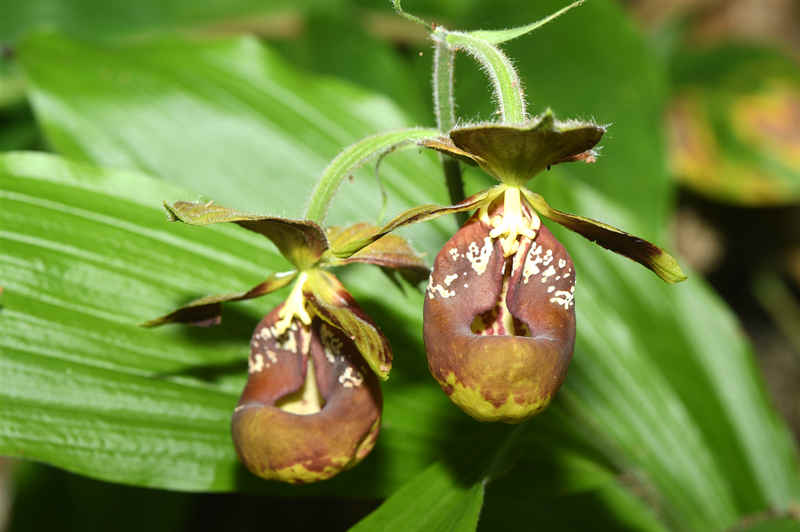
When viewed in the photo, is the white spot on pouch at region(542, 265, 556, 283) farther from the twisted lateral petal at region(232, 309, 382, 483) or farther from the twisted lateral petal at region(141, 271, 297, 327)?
the twisted lateral petal at region(141, 271, 297, 327)

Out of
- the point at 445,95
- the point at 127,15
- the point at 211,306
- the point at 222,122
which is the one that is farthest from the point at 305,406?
the point at 127,15

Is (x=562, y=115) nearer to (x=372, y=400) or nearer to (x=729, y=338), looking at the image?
(x=729, y=338)

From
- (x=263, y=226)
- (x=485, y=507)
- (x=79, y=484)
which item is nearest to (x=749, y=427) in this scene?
(x=485, y=507)

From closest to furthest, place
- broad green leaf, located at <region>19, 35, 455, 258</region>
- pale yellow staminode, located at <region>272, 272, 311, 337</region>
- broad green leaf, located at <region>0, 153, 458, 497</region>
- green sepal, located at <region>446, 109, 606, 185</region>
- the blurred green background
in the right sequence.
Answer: green sepal, located at <region>446, 109, 606, 185</region>, pale yellow staminode, located at <region>272, 272, 311, 337</region>, broad green leaf, located at <region>0, 153, 458, 497</region>, the blurred green background, broad green leaf, located at <region>19, 35, 455, 258</region>

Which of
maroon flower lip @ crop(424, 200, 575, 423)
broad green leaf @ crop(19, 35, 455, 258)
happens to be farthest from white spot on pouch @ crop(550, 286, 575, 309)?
broad green leaf @ crop(19, 35, 455, 258)

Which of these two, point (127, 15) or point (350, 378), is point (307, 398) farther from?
point (127, 15)
